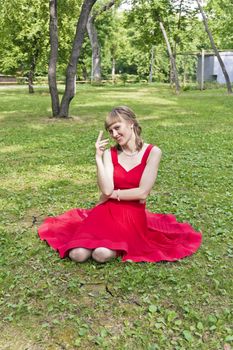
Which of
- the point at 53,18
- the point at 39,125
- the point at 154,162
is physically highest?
the point at 53,18

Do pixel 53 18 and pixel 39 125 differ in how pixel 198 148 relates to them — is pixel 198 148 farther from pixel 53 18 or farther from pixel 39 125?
pixel 53 18

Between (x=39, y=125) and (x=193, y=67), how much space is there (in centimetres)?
5700

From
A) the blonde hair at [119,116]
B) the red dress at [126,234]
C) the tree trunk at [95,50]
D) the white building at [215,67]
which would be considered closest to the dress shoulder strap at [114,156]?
the red dress at [126,234]

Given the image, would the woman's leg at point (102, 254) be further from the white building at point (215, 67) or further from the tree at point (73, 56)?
the white building at point (215, 67)

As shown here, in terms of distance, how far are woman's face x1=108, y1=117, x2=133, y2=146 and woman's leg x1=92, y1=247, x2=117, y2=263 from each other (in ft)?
3.09

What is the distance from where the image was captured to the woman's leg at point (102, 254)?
12.1 feet

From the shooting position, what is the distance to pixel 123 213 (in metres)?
3.93

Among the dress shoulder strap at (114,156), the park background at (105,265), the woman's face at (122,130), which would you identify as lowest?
the park background at (105,265)

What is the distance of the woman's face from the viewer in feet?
12.6

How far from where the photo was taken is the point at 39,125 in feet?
40.5

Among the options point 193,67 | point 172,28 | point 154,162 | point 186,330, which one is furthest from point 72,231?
point 193,67

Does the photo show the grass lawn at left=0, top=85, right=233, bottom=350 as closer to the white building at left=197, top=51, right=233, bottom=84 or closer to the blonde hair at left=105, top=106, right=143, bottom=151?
the blonde hair at left=105, top=106, right=143, bottom=151

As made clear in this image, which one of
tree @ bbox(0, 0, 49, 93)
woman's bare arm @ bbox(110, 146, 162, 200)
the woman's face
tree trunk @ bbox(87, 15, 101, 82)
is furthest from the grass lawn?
tree trunk @ bbox(87, 15, 101, 82)

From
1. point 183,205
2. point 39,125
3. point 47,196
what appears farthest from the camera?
point 39,125
